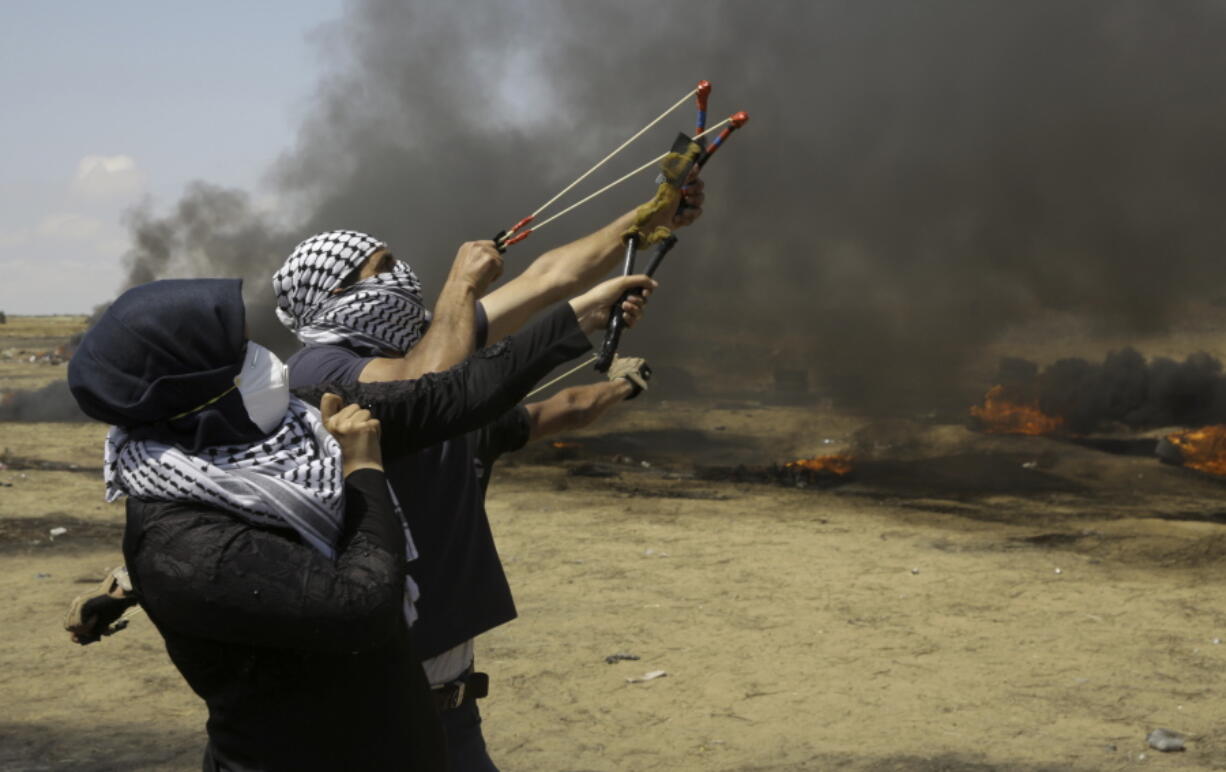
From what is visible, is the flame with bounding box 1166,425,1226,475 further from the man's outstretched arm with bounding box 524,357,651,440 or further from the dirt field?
the man's outstretched arm with bounding box 524,357,651,440

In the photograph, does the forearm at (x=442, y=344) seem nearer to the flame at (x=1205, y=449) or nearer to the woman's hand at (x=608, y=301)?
the woman's hand at (x=608, y=301)

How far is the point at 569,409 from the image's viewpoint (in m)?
3.09

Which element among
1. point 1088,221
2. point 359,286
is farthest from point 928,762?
point 1088,221

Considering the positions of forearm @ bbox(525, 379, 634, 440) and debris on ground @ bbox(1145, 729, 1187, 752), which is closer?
forearm @ bbox(525, 379, 634, 440)

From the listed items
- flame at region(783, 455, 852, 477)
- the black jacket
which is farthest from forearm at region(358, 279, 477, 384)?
flame at region(783, 455, 852, 477)

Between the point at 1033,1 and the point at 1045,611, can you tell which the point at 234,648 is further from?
the point at 1033,1

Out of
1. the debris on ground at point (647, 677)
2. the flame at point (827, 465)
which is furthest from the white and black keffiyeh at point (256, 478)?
the flame at point (827, 465)

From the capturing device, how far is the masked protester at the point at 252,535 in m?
1.59

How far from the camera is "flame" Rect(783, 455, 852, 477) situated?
10.6m

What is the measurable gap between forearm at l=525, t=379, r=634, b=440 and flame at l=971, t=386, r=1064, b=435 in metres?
9.96

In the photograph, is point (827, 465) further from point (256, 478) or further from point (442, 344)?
point (256, 478)

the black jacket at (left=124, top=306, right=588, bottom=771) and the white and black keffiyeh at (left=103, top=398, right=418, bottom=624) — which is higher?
the white and black keffiyeh at (left=103, top=398, right=418, bottom=624)

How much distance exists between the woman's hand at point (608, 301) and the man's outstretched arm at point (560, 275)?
49 centimetres

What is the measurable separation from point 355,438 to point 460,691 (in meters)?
0.83
